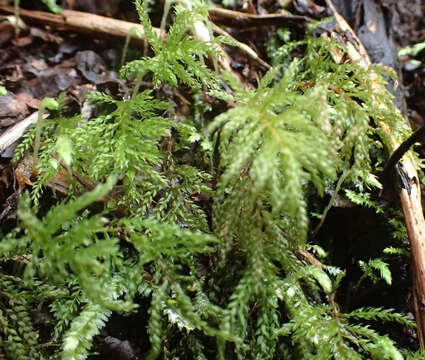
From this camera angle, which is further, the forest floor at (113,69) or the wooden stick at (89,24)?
the wooden stick at (89,24)

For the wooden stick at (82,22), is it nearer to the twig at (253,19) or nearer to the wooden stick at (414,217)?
the twig at (253,19)

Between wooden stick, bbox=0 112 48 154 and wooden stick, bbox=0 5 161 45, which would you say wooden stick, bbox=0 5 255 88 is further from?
wooden stick, bbox=0 112 48 154

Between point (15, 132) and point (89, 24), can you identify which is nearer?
point (15, 132)

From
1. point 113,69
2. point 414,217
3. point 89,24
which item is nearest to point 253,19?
point 113,69

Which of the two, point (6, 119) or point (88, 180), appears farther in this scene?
point (6, 119)

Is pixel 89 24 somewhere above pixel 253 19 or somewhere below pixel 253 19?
below

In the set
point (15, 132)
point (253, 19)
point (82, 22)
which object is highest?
point (253, 19)

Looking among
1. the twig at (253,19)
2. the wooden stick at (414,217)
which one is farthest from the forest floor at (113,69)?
the wooden stick at (414,217)

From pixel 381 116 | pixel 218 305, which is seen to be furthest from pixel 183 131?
pixel 381 116

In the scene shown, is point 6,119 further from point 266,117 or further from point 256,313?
point 256,313

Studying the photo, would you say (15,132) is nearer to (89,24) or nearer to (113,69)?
(113,69)

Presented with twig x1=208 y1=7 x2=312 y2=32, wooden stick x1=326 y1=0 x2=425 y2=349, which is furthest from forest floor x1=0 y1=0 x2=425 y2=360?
wooden stick x1=326 y1=0 x2=425 y2=349
